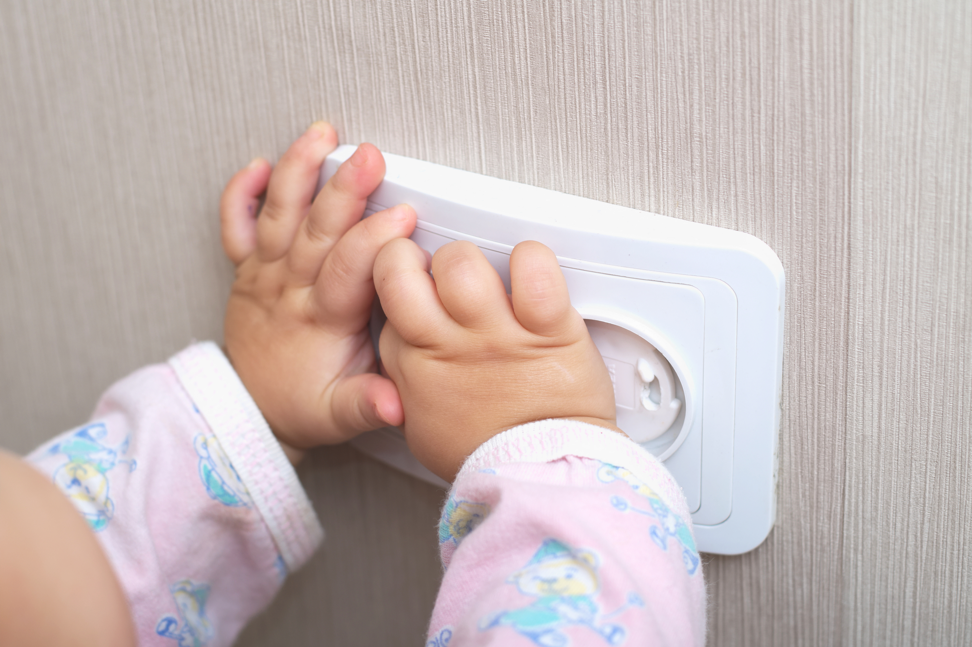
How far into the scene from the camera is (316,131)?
15.8 inches

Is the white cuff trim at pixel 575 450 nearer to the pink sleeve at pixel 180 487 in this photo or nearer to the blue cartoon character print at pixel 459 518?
the blue cartoon character print at pixel 459 518

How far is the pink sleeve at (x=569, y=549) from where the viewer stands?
27 centimetres

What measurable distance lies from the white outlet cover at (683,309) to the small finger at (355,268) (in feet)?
0.04

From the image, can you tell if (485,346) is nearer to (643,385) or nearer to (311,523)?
(643,385)

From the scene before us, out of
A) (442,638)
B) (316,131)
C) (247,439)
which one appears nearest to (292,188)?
(316,131)

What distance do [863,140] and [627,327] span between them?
116 mm

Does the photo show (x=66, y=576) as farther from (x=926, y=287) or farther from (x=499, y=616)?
(x=926, y=287)

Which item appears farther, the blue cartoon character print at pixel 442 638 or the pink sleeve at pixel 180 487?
the pink sleeve at pixel 180 487

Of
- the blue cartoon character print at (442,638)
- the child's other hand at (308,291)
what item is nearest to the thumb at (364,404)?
the child's other hand at (308,291)

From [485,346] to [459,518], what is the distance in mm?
78

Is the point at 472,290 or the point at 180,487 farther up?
the point at 472,290

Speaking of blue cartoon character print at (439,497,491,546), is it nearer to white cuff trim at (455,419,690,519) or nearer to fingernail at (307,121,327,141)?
white cuff trim at (455,419,690,519)

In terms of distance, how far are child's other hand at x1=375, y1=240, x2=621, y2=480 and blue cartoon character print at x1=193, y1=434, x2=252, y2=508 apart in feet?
0.44

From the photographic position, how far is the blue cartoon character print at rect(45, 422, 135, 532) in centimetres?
40
